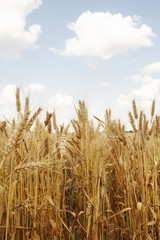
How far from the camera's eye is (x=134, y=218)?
1.98 metres

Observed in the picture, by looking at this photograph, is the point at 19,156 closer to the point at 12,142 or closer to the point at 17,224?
the point at 12,142

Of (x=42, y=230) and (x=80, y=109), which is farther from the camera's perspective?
(x=80, y=109)

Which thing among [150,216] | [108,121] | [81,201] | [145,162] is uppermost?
[108,121]

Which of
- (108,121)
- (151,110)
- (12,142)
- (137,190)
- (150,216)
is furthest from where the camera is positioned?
(151,110)

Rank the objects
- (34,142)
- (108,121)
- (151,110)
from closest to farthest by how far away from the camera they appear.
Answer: (34,142) < (108,121) < (151,110)

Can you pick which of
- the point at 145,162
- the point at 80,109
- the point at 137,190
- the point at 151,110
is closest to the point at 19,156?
the point at 80,109

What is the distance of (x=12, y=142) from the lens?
1.19 m

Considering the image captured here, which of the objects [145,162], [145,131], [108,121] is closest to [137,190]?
[145,162]

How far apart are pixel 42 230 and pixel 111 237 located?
614 millimetres

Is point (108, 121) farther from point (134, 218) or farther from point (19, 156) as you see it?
point (19, 156)

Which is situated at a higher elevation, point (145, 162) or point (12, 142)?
point (12, 142)

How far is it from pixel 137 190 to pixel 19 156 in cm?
130

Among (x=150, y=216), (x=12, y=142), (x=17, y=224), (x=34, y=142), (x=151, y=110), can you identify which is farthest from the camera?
(x=151, y=110)

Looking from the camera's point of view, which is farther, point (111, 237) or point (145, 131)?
point (145, 131)
